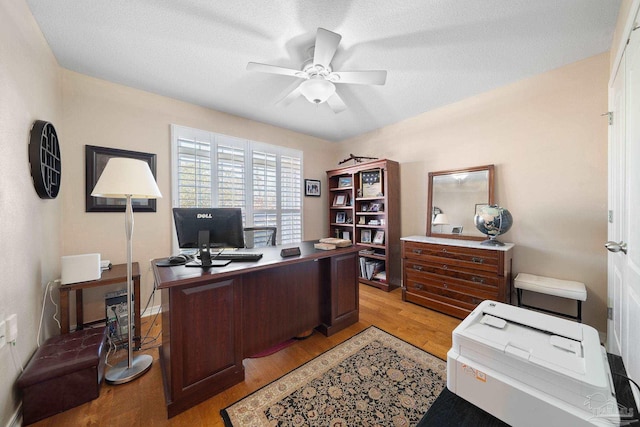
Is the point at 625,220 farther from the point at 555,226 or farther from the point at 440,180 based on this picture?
the point at 440,180

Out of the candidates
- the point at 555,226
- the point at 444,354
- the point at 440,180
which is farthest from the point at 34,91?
the point at 555,226

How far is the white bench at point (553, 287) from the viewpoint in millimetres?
2039

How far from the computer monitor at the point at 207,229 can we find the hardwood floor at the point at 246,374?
36.4 inches

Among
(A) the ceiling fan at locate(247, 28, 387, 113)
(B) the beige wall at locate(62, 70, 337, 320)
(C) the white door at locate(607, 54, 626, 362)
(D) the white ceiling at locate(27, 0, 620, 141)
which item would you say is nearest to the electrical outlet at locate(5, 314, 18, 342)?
(B) the beige wall at locate(62, 70, 337, 320)

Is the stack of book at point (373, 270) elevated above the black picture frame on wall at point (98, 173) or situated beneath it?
situated beneath

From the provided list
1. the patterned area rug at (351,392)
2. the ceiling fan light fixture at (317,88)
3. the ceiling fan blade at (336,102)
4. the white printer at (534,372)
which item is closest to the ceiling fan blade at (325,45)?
the ceiling fan light fixture at (317,88)

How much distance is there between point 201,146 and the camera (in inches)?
121

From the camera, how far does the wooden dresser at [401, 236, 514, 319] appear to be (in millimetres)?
2365

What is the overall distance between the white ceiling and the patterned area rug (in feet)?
8.64

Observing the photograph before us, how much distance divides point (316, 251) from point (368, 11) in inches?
74.8

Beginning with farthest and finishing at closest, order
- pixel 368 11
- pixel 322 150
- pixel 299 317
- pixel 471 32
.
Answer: pixel 322 150, pixel 299 317, pixel 471 32, pixel 368 11

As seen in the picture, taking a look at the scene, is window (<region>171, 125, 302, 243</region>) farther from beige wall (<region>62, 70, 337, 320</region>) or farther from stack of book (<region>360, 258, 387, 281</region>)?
stack of book (<region>360, 258, 387, 281</region>)

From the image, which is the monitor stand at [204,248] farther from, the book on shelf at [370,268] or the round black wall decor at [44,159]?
Answer: the book on shelf at [370,268]

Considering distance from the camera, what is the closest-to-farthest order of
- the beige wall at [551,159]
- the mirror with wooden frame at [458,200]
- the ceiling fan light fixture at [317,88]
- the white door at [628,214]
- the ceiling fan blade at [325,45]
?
the white door at [628,214] → the ceiling fan blade at [325,45] → the ceiling fan light fixture at [317,88] → the beige wall at [551,159] → the mirror with wooden frame at [458,200]
